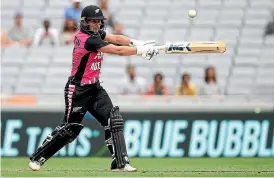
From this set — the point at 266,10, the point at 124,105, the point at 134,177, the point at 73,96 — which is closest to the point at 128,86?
the point at 124,105

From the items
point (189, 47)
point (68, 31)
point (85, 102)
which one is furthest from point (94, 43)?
point (68, 31)

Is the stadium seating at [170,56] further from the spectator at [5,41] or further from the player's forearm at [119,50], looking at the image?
the player's forearm at [119,50]

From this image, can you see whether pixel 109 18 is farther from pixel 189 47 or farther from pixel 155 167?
pixel 189 47

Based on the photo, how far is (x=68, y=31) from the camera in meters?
16.5

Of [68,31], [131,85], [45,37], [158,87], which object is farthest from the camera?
[45,37]

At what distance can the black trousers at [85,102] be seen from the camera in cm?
965

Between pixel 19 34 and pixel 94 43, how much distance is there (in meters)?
7.67

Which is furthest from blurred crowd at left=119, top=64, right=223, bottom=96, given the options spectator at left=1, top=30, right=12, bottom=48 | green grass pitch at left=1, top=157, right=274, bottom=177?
spectator at left=1, top=30, right=12, bottom=48

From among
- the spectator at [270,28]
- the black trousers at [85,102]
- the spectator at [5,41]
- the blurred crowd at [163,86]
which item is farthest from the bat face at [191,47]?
the spectator at [270,28]

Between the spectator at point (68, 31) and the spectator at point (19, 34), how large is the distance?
0.71 m

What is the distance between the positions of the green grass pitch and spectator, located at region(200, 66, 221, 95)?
5.91ft

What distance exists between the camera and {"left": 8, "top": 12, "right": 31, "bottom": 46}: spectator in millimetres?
16703

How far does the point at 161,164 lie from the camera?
12.4 m

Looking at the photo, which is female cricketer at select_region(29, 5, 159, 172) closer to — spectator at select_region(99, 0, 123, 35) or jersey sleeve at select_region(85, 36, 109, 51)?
jersey sleeve at select_region(85, 36, 109, 51)
